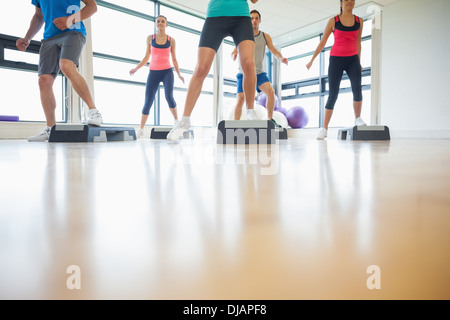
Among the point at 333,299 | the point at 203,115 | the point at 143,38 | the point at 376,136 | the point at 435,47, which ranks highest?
the point at 143,38

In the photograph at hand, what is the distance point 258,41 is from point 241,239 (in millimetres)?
3087

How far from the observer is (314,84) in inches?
278

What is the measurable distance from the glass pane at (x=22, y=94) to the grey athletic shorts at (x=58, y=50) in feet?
7.32

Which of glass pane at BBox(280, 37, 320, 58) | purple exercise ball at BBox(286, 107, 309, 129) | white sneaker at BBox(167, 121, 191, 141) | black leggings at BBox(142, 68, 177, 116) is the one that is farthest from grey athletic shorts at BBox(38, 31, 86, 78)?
glass pane at BBox(280, 37, 320, 58)

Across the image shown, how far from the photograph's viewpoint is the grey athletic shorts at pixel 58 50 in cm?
200

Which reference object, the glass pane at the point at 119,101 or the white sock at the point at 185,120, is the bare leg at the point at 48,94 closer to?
the white sock at the point at 185,120

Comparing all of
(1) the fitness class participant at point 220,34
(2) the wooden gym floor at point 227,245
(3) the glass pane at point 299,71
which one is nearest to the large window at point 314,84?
(3) the glass pane at point 299,71

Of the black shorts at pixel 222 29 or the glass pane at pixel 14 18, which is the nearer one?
the black shorts at pixel 222 29

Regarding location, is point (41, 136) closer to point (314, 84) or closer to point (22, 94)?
point (22, 94)

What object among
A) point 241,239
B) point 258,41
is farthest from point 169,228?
point 258,41

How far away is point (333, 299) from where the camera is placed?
11 centimetres

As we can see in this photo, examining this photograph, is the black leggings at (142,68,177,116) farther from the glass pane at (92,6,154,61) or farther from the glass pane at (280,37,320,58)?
the glass pane at (280,37,320,58)

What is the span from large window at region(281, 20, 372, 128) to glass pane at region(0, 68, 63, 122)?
17.1ft

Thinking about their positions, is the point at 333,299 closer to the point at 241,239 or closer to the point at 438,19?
the point at 241,239
